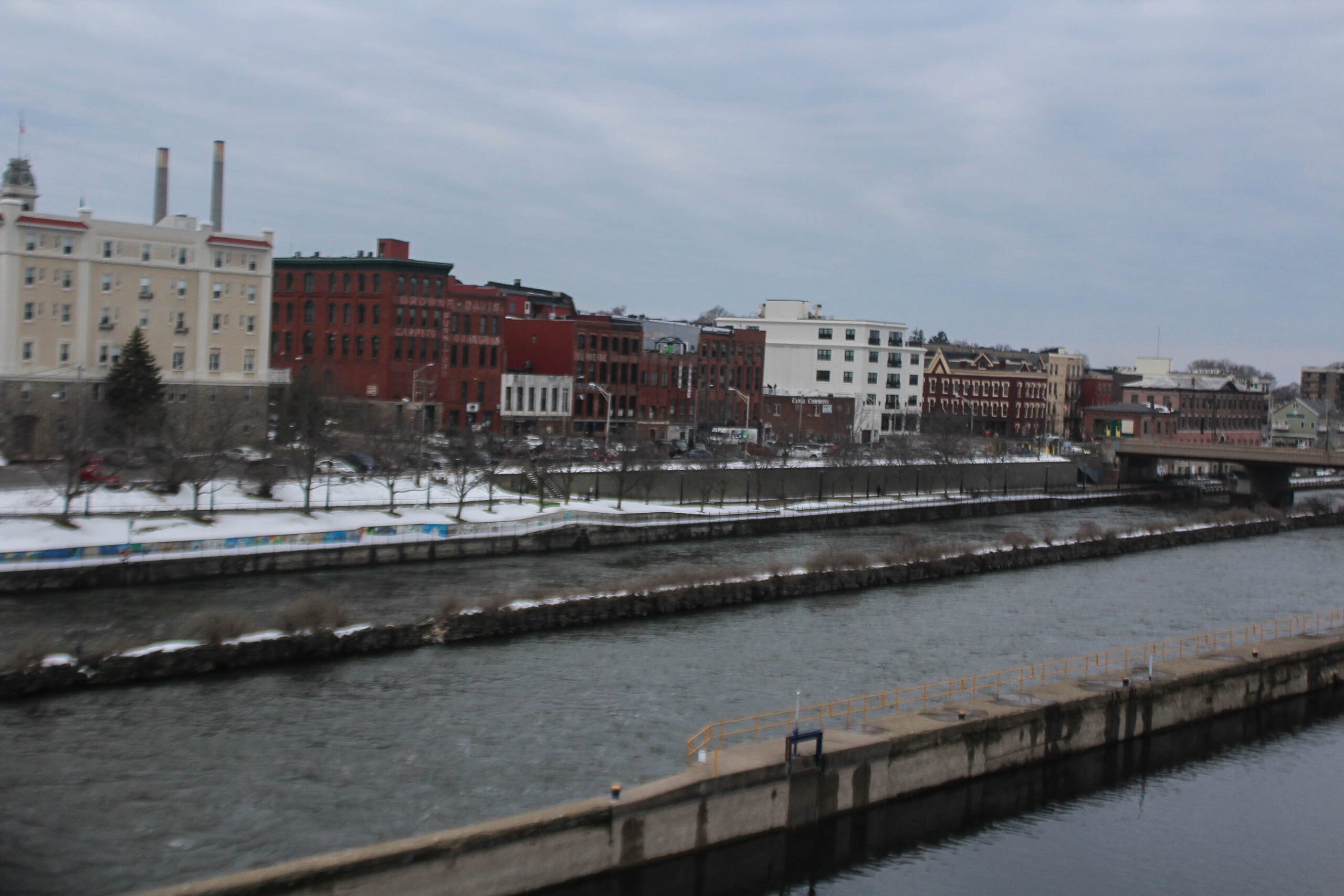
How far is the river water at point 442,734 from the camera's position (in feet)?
61.6

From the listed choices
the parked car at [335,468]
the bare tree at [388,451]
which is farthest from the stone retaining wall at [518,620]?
the parked car at [335,468]

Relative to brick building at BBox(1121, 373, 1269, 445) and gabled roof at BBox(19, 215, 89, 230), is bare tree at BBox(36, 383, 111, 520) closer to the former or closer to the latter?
gabled roof at BBox(19, 215, 89, 230)

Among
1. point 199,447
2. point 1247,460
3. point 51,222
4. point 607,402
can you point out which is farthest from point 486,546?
point 1247,460

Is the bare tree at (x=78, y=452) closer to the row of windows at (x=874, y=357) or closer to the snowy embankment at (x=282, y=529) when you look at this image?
the snowy embankment at (x=282, y=529)

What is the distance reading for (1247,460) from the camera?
79.3 m

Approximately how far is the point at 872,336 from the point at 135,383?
6678 centimetres

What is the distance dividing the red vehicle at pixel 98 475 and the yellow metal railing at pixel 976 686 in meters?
25.7

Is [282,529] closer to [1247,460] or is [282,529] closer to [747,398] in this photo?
[747,398]

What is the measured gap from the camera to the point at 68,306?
186 ft

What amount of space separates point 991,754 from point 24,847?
Result: 16.3 m

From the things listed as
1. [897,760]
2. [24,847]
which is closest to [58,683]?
[24,847]

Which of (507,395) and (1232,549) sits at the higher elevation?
(507,395)

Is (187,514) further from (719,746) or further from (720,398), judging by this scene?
(720,398)

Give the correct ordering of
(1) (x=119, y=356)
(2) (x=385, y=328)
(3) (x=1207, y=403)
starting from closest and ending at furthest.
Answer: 1. (1) (x=119, y=356)
2. (2) (x=385, y=328)
3. (3) (x=1207, y=403)
